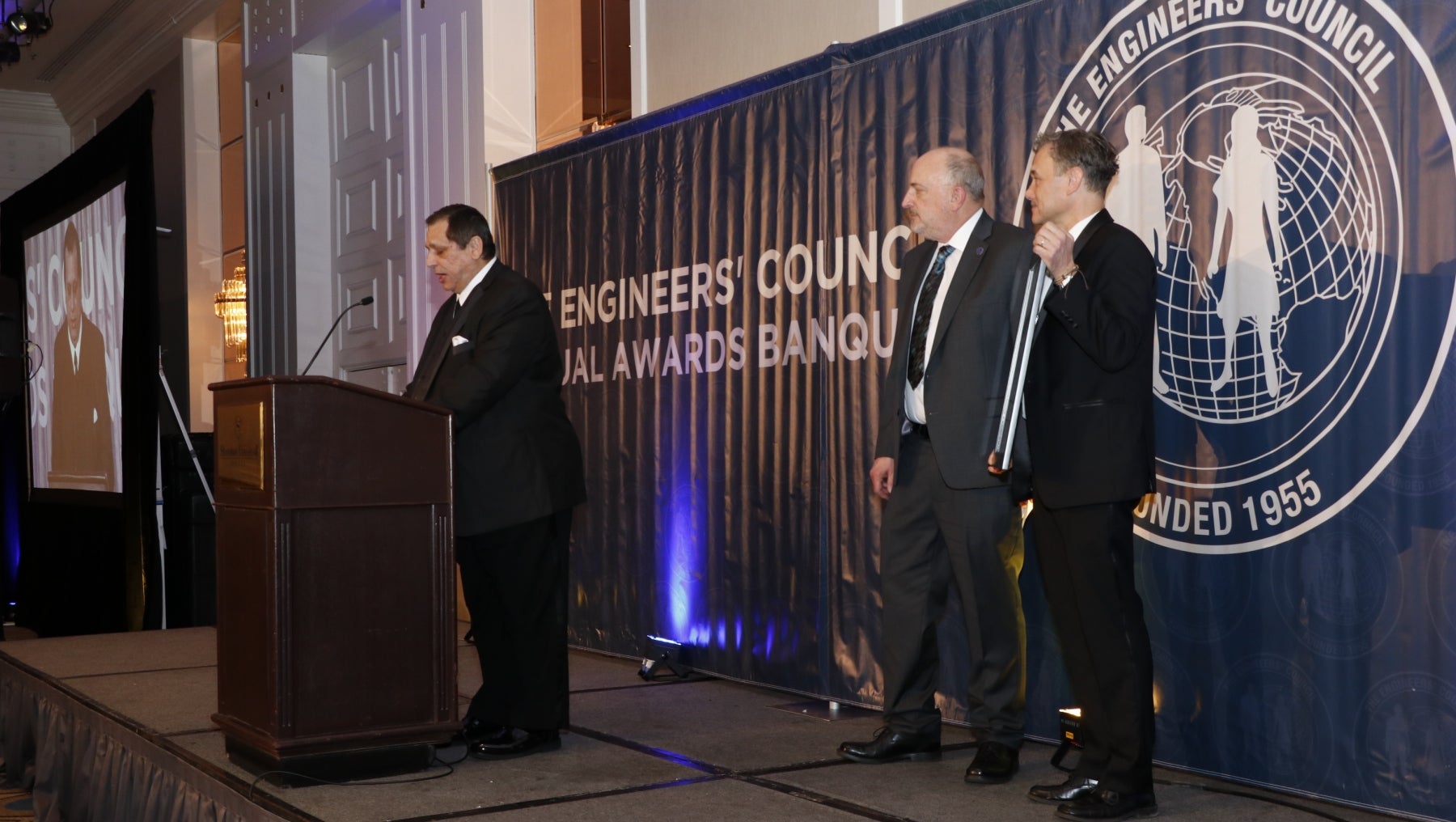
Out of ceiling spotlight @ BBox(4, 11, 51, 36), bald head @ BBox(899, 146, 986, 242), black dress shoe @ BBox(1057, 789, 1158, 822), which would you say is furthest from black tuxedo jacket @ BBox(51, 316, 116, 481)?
black dress shoe @ BBox(1057, 789, 1158, 822)

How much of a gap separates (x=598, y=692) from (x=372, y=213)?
146 inches

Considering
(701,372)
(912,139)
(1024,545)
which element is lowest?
(1024,545)

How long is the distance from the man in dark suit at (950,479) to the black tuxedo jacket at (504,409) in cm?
80

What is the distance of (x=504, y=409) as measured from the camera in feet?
11.2

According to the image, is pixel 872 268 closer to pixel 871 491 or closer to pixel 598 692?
pixel 871 491

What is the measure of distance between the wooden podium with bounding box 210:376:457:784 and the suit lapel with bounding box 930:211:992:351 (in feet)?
3.72

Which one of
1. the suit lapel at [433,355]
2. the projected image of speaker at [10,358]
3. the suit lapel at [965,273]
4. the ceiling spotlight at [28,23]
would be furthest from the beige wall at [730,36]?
the ceiling spotlight at [28,23]

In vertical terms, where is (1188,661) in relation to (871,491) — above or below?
below

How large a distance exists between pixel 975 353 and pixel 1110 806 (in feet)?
3.19

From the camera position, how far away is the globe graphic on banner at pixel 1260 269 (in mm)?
2816

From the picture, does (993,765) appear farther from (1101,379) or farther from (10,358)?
(10,358)

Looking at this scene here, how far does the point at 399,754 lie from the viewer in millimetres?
3150

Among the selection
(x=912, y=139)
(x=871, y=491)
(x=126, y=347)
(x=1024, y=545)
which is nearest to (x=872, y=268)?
(x=912, y=139)

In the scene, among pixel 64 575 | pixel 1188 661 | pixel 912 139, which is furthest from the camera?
pixel 64 575
